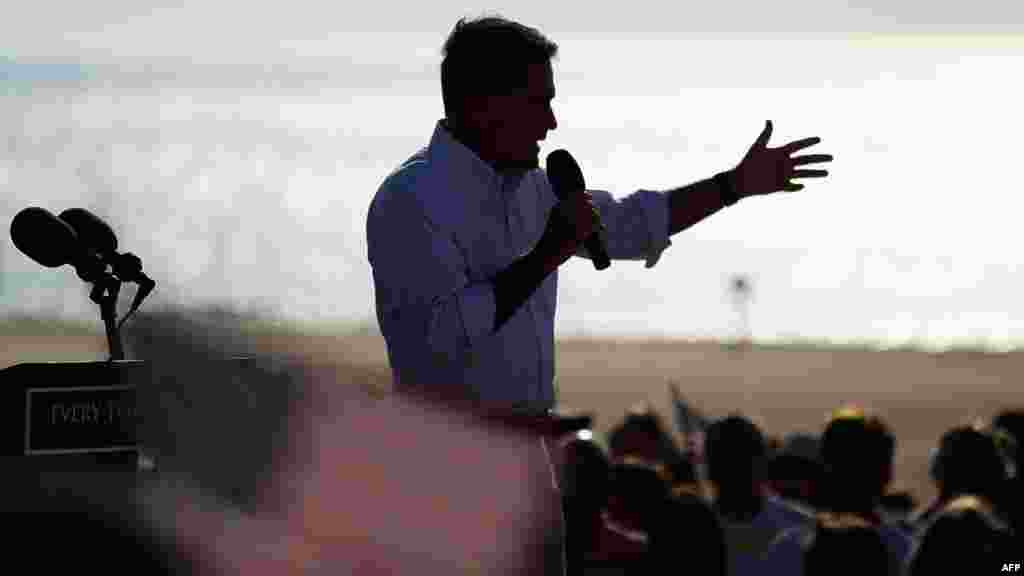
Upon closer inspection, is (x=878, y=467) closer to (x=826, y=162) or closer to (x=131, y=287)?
(x=826, y=162)

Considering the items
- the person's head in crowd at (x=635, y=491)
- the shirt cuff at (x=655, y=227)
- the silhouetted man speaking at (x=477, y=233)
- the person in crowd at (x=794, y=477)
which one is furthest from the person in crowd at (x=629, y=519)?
the silhouetted man speaking at (x=477, y=233)

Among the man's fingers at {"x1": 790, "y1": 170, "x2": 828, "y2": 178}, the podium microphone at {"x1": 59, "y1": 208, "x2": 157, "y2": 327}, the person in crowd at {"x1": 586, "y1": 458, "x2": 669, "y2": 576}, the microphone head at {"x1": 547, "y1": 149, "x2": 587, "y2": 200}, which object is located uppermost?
the man's fingers at {"x1": 790, "y1": 170, "x2": 828, "y2": 178}

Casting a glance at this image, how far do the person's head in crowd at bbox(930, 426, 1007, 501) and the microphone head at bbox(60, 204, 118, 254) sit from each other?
Answer: 3940 millimetres

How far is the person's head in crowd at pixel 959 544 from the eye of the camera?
688 centimetres

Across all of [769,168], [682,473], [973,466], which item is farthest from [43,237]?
[682,473]

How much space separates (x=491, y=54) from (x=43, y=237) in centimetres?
111

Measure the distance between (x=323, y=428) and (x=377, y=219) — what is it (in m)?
1.00

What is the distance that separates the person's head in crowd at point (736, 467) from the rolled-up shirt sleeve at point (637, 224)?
2.53 metres

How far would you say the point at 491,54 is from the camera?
558 centimetres

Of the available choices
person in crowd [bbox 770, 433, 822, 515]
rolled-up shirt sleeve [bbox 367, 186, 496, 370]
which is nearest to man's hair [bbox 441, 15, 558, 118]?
rolled-up shirt sleeve [bbox 367, 186, 496, 370]

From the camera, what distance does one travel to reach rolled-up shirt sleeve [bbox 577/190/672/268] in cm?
616

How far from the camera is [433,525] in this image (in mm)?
4660

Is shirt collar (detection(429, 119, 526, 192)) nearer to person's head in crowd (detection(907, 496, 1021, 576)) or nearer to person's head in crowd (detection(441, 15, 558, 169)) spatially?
person's head in crowd (detection(441, 15, 558, 169))

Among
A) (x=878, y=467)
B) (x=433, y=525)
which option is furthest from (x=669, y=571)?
(x=433, y=525)
